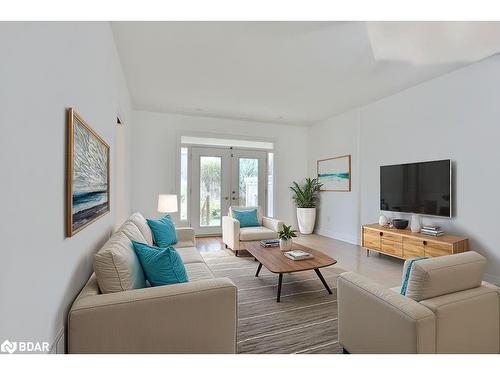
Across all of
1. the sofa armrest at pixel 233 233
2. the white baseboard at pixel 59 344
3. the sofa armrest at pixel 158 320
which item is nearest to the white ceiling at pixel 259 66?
the sofa armrest at pixel 233 233

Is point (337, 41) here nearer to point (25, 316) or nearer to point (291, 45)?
point (291, 45)

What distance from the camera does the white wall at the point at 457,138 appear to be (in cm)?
311

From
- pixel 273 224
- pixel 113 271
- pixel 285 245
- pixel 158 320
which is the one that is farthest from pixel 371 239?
pixel 113 271

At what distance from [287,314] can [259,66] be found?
2.88 m

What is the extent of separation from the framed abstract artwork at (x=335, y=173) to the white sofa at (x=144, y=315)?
178 inches

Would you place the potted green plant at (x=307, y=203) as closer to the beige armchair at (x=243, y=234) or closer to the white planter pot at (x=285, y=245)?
the beige armchair at (x=243, y=234)

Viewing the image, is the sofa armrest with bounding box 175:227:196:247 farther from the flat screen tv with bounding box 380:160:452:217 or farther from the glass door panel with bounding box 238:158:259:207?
the flat screen tv with bounding box 380:160:452:217

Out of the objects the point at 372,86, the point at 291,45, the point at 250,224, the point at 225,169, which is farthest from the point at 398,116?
the point at 225,169

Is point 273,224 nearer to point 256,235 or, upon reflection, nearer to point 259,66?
point 256,235

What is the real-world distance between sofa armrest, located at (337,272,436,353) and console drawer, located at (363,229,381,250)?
8.83ft

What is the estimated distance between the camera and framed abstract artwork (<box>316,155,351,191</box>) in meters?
5.41

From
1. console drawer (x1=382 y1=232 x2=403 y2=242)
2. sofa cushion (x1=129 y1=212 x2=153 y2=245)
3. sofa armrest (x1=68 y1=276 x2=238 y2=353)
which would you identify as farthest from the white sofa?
console drawer (x1=382 y1=232 x2=403 y2=242)
